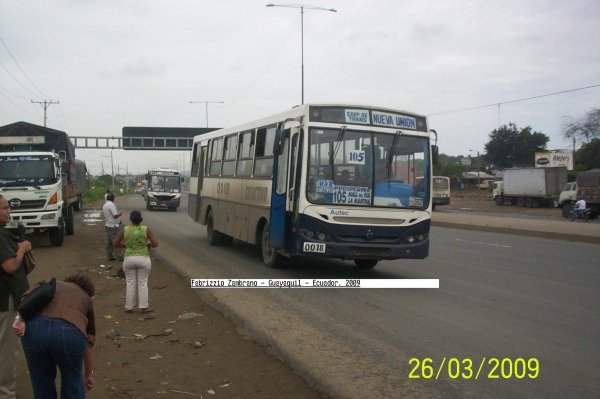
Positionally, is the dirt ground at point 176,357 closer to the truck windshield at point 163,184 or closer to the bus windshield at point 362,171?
the bus windshield at point 362,171

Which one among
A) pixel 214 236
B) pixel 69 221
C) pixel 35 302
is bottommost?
pixel 214 236

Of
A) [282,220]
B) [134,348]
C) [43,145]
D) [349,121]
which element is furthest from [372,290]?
[43,145]

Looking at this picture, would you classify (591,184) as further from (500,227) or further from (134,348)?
(134,348)

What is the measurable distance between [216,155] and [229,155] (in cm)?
157

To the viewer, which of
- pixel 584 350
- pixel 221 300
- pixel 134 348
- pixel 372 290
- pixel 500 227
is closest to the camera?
pixel 584 350

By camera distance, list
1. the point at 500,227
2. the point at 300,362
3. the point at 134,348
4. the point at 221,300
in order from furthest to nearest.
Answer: the point at 500,227
the point at 221,300
the point at 134,348
the point at 300,362

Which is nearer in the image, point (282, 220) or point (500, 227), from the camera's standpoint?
point (282, 220)

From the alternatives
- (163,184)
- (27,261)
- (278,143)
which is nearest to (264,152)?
(278,143)

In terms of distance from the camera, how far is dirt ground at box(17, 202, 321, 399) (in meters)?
5.91

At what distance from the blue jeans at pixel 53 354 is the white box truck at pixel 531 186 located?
5027cm

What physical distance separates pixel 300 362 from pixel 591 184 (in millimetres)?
35693

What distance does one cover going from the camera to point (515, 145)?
97.2 metres

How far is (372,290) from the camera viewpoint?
11.0m

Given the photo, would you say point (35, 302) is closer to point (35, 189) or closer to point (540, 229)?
point (35, 189)
